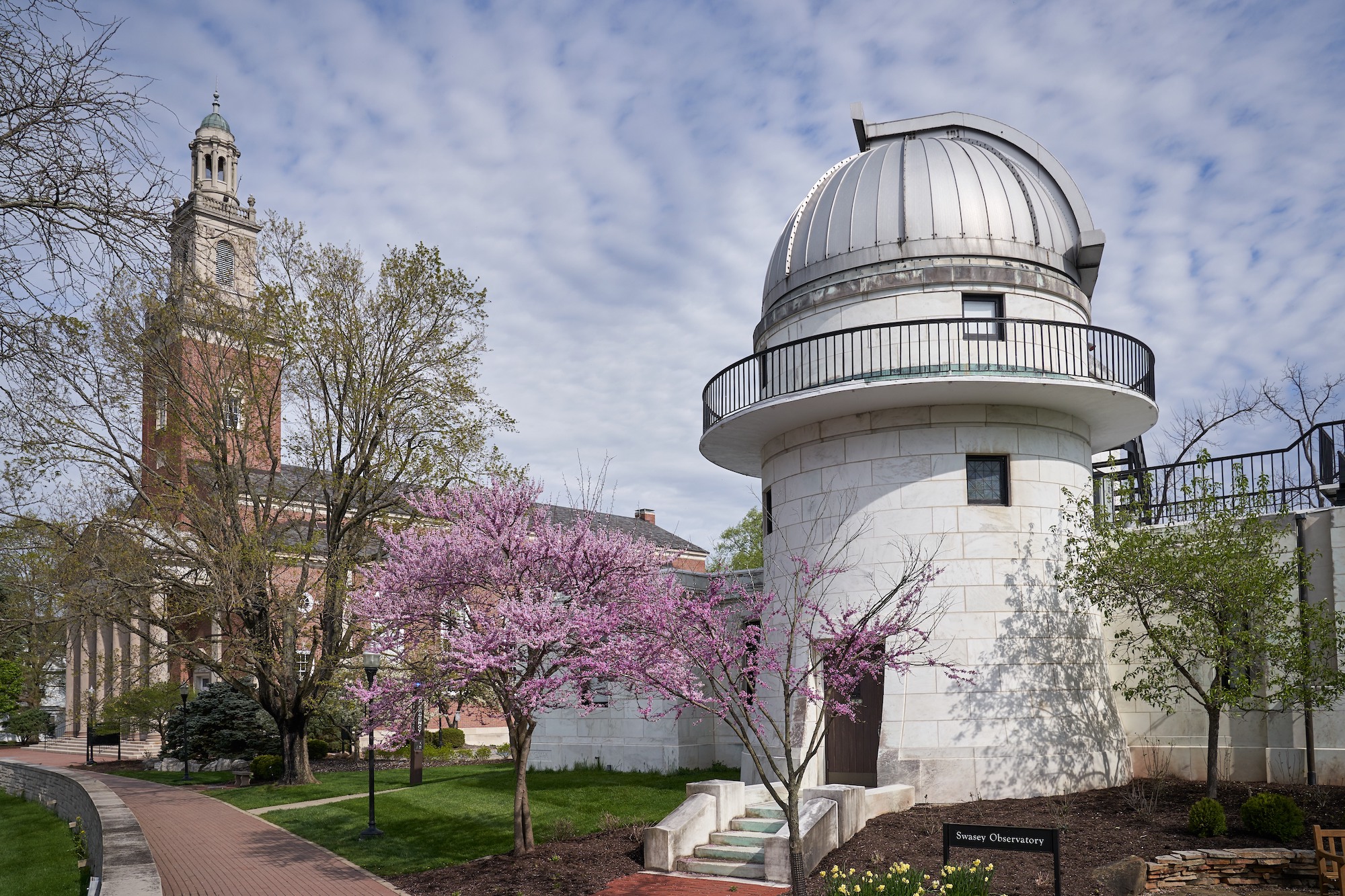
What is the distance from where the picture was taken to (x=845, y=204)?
19172mm

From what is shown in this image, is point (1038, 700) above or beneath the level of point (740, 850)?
above

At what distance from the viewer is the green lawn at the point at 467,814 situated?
14789 mm

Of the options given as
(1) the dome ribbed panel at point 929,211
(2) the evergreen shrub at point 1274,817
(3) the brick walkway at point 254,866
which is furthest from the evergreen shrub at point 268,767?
(2) the evergreen shrub at point 1274,817

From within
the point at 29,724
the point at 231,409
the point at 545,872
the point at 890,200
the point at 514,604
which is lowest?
the point at 29,724

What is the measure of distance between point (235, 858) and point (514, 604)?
6.88 meters

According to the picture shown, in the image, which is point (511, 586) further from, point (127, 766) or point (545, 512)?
point (127, 766)

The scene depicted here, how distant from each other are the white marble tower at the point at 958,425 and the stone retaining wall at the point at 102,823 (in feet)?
34.4

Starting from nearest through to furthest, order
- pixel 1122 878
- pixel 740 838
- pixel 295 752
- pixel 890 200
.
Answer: pixel 1122 878 < pixel 740 838 < pixel 890 200 < pixel 295 752

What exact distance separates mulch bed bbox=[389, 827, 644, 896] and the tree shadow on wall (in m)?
5.75

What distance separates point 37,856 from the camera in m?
16.0

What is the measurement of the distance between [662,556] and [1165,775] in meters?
9.25

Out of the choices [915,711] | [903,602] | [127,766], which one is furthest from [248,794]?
[903,602]

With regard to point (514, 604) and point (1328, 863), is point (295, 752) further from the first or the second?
point (1328, 863)

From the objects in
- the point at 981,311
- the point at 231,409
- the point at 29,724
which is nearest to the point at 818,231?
the point at 981,311
